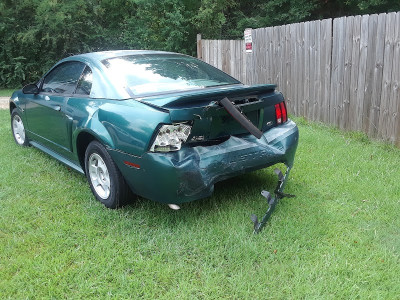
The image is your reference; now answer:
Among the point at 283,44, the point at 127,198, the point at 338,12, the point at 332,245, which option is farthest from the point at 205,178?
the point at 338,12

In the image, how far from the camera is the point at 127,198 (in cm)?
342

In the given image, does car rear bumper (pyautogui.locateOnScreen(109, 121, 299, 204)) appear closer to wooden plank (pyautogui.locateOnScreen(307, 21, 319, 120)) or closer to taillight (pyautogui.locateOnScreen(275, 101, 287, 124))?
taillight (pyautogui.locateOnScreen(275, 101, 287, 124))

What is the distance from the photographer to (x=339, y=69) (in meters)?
6.01

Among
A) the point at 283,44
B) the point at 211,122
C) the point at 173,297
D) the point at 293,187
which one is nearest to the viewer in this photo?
the point at 173,297

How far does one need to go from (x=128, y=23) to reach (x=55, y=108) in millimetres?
13484

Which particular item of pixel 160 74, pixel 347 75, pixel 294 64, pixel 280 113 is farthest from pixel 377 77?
pixel 160 74

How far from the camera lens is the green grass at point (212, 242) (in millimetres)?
2457

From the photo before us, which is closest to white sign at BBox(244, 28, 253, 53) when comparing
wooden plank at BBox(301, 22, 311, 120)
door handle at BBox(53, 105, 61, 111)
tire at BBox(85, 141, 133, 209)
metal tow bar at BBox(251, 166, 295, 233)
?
wooden plank at BBox(301, 22, 311, 120)

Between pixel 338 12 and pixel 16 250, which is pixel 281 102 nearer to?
pixel 16 250

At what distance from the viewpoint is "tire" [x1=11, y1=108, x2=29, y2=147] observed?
558cm

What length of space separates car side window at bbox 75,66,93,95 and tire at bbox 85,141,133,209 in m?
0.61

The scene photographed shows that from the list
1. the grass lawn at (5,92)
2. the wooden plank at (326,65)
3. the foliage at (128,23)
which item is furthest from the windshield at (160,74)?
the grass lawn at (5,92)

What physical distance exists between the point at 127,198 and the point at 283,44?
195 inches

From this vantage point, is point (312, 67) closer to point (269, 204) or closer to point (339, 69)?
point (339, 69)
